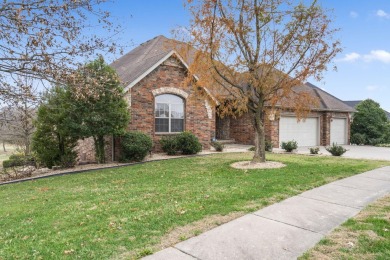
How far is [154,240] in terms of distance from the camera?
4137 mm

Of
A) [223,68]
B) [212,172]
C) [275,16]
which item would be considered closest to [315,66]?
[275,16]

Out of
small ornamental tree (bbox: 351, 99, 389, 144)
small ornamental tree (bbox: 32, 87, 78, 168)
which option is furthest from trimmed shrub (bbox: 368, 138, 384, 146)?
small ornamental tree (bbox: 32, 87, 78, 168)

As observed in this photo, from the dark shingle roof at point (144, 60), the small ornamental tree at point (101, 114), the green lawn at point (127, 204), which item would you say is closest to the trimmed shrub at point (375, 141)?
the green lawn at point (127, 204)

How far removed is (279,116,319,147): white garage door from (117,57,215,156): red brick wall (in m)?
6.06

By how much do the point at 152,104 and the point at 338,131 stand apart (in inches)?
647

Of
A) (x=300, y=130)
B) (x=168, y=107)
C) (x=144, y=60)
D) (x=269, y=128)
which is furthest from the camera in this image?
(x=300, y=130)

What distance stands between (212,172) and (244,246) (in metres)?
5.79

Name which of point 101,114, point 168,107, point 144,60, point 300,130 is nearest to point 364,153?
point 300,130

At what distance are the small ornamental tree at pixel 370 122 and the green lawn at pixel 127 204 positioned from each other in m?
17.0

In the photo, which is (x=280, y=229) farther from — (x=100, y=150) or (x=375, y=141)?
(x=375, y=141)

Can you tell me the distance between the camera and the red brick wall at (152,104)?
14.9m

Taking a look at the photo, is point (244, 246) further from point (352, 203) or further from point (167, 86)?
point (167, 86)

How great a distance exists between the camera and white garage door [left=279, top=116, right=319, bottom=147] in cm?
2067

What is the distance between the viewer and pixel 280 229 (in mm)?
4555
